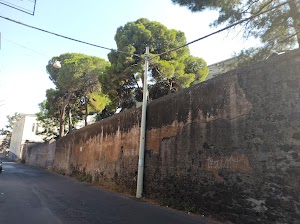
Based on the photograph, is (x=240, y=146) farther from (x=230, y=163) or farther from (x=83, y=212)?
(x=83, y=212)

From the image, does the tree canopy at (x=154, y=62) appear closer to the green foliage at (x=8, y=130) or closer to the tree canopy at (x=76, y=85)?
the tree canopy at (x=76, y=85)

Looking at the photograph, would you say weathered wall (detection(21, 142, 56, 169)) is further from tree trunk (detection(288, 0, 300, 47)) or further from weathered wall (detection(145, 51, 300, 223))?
tree trunk (detection(288, 0, 300, 47))

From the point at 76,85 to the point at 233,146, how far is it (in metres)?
19.1

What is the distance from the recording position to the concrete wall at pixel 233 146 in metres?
5.68

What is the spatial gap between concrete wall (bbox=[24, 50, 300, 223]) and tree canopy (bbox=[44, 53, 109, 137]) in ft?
44.0

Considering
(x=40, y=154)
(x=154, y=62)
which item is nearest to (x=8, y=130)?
(x=40, y=154)

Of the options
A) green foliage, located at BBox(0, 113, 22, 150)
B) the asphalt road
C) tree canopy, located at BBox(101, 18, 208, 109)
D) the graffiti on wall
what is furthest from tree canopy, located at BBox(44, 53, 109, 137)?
Answer: green foliage, located at BBox(0, 113, 22, 150)

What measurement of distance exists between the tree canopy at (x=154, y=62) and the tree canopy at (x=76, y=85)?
3.96 meters

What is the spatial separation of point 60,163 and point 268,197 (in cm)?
1976

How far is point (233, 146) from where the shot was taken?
6.77 metres

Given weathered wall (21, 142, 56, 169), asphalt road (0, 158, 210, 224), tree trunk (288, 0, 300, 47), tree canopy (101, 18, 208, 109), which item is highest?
tree canopy (101, 18, 208, 109)

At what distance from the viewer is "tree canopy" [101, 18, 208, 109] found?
645 inches

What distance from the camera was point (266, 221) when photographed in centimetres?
574

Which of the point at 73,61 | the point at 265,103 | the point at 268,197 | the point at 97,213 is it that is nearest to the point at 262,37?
the point at 265,103
